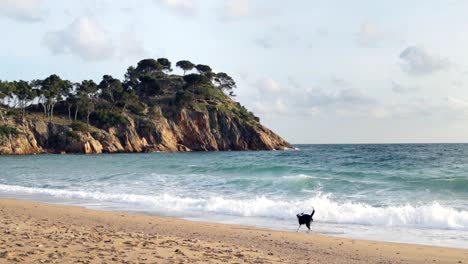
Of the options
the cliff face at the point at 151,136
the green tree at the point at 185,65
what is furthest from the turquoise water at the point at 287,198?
A: the green tree at the point at 185,65

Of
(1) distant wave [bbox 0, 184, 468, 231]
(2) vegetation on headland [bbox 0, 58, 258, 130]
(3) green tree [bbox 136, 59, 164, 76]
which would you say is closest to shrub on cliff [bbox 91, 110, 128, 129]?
(2) vegetation on headland [bbox 0, 58, 258, 130]

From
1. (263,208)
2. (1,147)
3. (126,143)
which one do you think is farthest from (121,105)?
(263,208)

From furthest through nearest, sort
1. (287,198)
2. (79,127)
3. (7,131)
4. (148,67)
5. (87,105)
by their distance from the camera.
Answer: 1. (148,67)
2. (87,105)
3. (79,127)
4. (7,131)
5. (287,198)

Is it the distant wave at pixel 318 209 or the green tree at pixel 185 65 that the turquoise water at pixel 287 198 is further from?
the green tree at pixel 185 65

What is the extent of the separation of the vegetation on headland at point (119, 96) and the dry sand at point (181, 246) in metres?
69.0

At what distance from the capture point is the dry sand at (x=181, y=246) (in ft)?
25.4

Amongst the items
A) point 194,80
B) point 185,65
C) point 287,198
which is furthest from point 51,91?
point 287,198

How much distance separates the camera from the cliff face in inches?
2968

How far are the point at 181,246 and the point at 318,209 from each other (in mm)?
8480

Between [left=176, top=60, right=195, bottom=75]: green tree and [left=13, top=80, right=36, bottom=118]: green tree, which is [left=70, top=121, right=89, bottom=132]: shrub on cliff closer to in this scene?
[left=13, top=80, right=36, bottom=118]: green tree

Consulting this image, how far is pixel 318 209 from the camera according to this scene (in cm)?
1642

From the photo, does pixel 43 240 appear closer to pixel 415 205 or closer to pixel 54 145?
pixel 415 205

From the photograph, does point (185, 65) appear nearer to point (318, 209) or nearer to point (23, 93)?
point (23, 93)

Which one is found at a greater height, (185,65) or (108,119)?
(185,65)
